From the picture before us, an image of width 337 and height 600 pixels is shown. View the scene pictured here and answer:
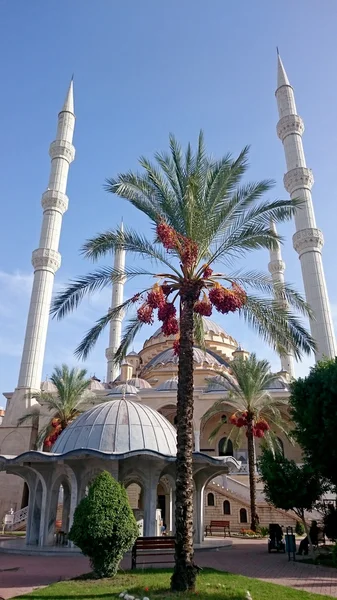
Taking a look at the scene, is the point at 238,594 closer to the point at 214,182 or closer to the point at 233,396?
the point at 214,182

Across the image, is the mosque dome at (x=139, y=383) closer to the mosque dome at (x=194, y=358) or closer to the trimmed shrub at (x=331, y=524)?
the mosque dome at (x=194, y=358)

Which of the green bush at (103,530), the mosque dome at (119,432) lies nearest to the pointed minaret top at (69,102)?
the mosque dome at (119,432)

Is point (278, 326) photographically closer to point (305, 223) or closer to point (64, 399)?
point (64, 399)

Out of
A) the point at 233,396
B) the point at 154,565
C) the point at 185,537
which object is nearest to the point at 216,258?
the point at 185,537

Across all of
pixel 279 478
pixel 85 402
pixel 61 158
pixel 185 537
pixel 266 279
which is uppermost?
pixel 61 158

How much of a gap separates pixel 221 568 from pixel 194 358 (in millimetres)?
29091

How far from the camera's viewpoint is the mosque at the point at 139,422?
53.5ft

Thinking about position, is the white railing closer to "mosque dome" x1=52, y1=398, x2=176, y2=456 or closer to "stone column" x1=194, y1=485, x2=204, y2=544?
"mosque dome" x1=52, y1=398, x2=176, y2=456

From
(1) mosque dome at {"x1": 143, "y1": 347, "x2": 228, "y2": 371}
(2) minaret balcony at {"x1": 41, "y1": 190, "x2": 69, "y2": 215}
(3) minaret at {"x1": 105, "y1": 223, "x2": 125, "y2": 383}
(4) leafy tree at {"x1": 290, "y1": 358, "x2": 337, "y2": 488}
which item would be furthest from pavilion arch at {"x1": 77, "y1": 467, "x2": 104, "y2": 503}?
(3) minaret at {"x1": 105, "y1": 223, "x2": 125, "y2": 383}

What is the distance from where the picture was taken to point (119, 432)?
1655 cm

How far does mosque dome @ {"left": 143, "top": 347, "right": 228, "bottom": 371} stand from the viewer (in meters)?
40.8

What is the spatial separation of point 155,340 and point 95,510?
1551 inches

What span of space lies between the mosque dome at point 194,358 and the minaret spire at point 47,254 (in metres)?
11.7

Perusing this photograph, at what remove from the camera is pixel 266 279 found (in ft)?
38.4
